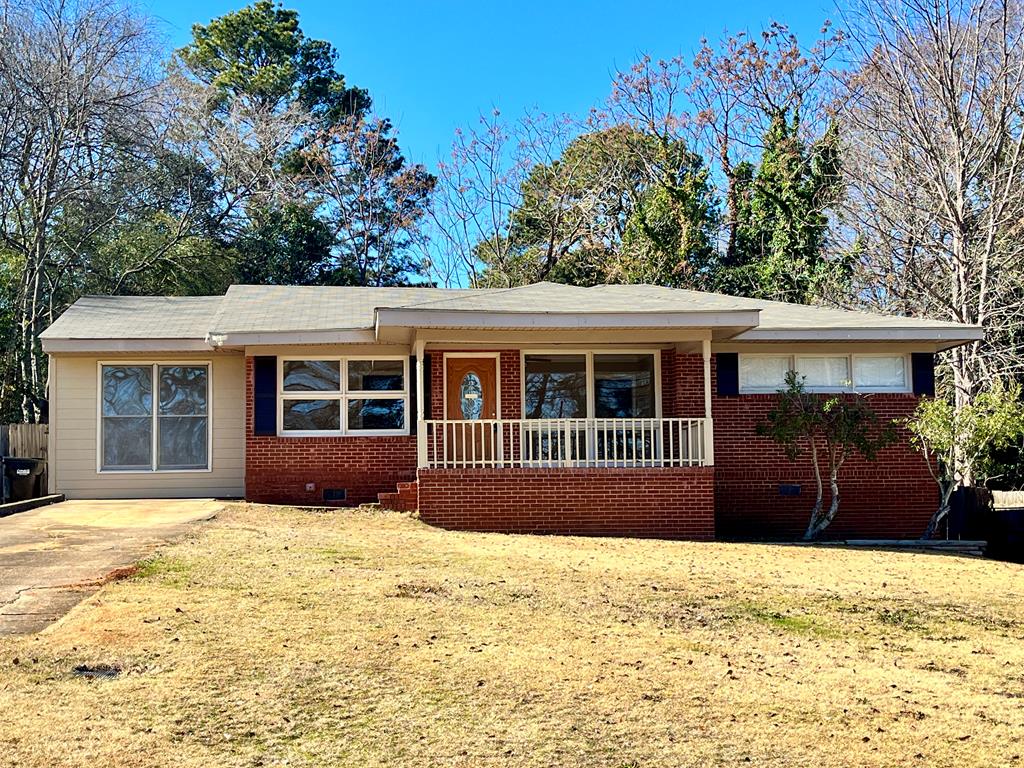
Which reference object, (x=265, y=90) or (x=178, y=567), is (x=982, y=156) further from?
(x=265, y=90)

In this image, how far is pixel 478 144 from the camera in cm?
3241

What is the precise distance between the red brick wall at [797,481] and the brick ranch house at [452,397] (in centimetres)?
2

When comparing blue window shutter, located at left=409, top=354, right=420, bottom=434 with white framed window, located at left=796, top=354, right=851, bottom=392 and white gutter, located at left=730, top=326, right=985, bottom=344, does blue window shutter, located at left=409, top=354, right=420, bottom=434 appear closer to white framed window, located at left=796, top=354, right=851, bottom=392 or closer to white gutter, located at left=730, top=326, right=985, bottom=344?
white gutter, located at left=730, top=326, right=985, bottom=344

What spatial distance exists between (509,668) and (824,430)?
8.73 meters

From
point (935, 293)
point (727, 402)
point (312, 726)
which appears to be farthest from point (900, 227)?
point (312, 726)

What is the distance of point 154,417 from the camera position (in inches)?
594

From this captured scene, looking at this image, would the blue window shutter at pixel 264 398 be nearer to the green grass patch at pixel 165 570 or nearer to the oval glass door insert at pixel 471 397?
the oval glass door insert at pixel 471 397

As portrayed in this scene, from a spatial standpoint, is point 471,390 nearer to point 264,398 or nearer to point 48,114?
point 264,398

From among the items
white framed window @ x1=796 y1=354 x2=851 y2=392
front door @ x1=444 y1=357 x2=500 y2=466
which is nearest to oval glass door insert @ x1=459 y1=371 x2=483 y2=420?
front door @ x1=444 y1=357 x2=500 y2=466

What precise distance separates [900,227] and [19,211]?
20241mm

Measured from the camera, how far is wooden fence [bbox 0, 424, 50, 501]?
48.3 ft

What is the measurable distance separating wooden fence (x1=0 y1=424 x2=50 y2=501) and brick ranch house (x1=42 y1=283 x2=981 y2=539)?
691 mm

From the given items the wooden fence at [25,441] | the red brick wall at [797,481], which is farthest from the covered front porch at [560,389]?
the wooden fence at [25,441]

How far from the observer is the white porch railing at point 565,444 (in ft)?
40.7
